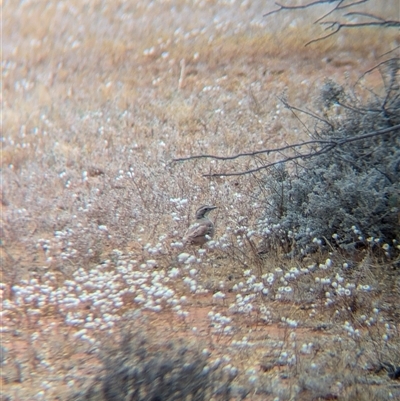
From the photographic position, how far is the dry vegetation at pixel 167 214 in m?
4.27

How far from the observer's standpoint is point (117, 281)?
5.36 metres

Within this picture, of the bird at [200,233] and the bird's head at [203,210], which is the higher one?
the bird's head at [203,210]

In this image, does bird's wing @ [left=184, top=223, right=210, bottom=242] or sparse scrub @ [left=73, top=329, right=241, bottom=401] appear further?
bird's wing @ [left=184, top=223, right=210, bottom=242]

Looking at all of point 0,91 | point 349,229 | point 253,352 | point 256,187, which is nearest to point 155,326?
point 253,352

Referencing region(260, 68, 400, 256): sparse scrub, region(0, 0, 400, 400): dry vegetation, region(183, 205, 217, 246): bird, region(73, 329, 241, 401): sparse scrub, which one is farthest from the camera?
region(183, 205, 217, 246): bird

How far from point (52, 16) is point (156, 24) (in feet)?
7.80

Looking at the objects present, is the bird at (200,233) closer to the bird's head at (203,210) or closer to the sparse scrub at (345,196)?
the bird's head at (203,210)

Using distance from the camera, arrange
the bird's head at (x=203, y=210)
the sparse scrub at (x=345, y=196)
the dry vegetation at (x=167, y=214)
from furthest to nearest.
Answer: the bird's head at (x=203, y=210) < the sparse scrub at (x=345, y=196) < the dry vegetation at (x=167, y=214)

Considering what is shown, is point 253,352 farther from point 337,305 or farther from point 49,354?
point 49,354

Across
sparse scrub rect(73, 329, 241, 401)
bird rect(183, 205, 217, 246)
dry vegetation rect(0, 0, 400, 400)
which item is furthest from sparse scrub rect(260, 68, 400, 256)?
sparse scrub rect(73, 329, 241, 401)

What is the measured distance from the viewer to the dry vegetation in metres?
4.27

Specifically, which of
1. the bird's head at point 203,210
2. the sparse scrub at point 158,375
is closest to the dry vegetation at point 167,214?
the sparse scrub at point 158,375

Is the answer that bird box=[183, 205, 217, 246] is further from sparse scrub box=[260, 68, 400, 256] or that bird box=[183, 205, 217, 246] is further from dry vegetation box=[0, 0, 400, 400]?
sparse scrub box=[260, 68, 400, 256]

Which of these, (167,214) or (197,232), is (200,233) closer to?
(197,232)
